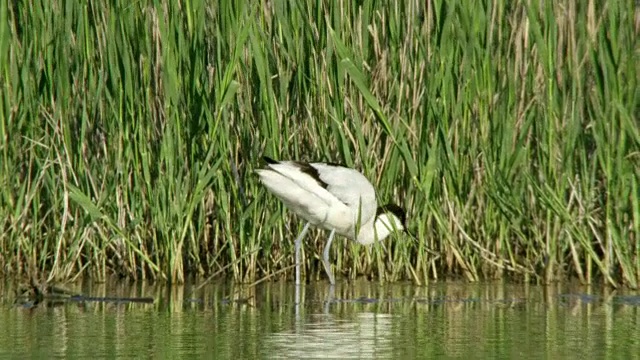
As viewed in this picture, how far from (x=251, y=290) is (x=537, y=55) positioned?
82.4 inches

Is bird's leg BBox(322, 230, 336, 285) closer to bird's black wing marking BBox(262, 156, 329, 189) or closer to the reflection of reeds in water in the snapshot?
bird's black wing marking BBox(262, 156, 329, 189)

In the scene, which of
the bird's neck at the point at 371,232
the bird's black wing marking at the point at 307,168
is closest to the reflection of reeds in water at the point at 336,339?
the bird's black wing marking at the point at 307,168

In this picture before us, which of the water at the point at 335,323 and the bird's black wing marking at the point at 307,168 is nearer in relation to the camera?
the water at the point at 335,323

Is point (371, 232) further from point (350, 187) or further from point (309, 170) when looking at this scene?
point (309, 170)

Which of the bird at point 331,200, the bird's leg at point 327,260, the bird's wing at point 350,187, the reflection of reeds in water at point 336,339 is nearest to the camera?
the reflection of reeds in water at point 336,339

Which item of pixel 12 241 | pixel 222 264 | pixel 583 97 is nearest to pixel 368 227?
pixel 222 264

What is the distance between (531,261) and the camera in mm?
7785

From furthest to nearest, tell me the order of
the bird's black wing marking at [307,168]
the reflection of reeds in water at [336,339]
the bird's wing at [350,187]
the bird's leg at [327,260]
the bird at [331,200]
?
1. the bird's leg at [327,260]
2. the bird's wing at [350,187]
3. the bird at [331,200]
4. the bird's black wing marking at [307,168]
5. the reflection of reeds in water at [336,339]

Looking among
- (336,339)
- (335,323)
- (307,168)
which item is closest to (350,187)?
(307,168)

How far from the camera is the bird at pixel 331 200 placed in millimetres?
7480

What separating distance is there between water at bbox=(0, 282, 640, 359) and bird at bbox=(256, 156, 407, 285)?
0.31 metres

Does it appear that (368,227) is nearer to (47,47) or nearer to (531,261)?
(531,261)

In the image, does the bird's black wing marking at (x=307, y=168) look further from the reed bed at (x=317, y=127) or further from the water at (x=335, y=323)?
the water at (x=335, y=323)

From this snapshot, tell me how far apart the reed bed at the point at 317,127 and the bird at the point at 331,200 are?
13 cm
